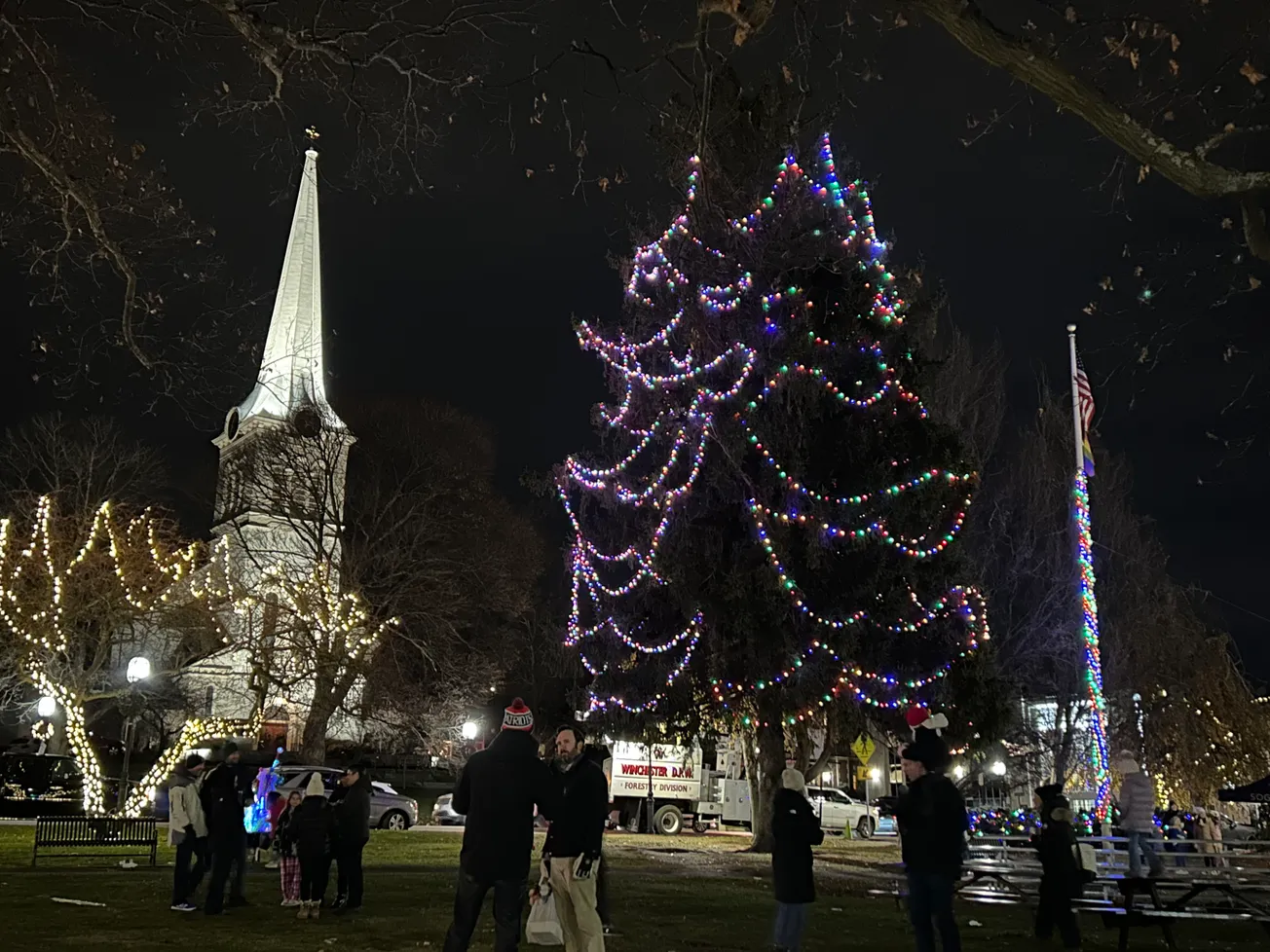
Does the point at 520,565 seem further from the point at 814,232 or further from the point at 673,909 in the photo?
the point at 673,909

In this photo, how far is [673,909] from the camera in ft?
43.1

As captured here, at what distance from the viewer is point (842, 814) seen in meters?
37.7

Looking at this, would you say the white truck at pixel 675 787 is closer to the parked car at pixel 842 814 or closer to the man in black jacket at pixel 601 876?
the parked car at pixel 842 814

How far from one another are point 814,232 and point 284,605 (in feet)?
61.6

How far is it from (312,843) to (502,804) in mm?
5315

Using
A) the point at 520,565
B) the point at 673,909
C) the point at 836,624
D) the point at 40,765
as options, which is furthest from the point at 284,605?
the point at 673,909

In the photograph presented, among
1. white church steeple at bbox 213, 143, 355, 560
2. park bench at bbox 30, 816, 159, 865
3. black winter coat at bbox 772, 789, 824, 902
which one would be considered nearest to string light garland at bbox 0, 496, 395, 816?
white church steeple at bbox 213, 143, 355, 560

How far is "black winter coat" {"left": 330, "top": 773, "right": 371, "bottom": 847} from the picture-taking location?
38.8 feet

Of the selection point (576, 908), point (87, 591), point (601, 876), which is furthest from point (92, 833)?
point (87, 591)

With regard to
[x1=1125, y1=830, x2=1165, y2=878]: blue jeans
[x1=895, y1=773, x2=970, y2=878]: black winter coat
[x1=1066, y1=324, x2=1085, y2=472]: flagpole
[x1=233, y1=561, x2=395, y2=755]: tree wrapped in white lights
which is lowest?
[x1=1125, y1=830, x2=1165, y2=878]: blue jeans

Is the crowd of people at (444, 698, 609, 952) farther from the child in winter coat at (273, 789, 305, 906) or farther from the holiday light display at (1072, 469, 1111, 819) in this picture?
the holiday light display at (1072, 469, 1111, 819)

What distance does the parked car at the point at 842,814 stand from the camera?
37.5m

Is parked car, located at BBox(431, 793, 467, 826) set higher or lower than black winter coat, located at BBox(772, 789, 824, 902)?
lower

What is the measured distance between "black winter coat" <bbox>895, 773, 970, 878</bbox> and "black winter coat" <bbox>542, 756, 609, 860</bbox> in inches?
83.0
